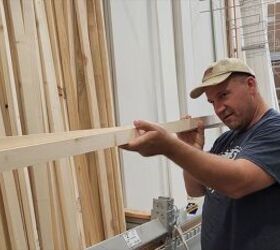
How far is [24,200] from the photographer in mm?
1225

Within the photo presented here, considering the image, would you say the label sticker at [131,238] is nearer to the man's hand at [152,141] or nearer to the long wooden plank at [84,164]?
the long wooden plank at [84,164]

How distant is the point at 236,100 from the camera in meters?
1.10

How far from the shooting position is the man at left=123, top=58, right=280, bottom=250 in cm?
87

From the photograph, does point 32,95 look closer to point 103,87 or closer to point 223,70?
point 103,87

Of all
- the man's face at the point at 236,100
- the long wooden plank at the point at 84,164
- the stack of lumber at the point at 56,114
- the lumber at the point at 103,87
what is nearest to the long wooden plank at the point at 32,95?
the stack of lumber at the point at 56,114

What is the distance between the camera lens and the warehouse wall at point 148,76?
1.89 meters

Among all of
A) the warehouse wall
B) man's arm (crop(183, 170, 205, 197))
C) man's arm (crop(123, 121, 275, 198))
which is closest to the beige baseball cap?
man's arm (crop(123, 121, 275, 198))

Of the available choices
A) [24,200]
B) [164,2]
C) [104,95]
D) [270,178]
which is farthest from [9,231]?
[164,2]

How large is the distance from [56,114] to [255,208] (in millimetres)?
727

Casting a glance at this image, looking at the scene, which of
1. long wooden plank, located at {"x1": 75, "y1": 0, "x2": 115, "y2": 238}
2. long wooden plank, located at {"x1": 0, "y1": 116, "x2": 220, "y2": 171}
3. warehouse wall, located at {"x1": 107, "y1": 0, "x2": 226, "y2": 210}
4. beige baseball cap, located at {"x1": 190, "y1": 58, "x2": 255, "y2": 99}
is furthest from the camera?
warehouse wall, located at {"x1": 107, "y1": 0, "x2": 226, "y2": 210}

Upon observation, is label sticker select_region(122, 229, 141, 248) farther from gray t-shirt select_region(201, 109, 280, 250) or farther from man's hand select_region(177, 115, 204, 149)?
man's hand select_region(177, 115, 204, 149)

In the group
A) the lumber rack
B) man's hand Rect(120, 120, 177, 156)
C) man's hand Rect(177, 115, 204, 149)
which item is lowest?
the lumber rack

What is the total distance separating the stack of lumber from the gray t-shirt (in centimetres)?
53

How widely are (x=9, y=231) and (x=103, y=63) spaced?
2.39 ft
